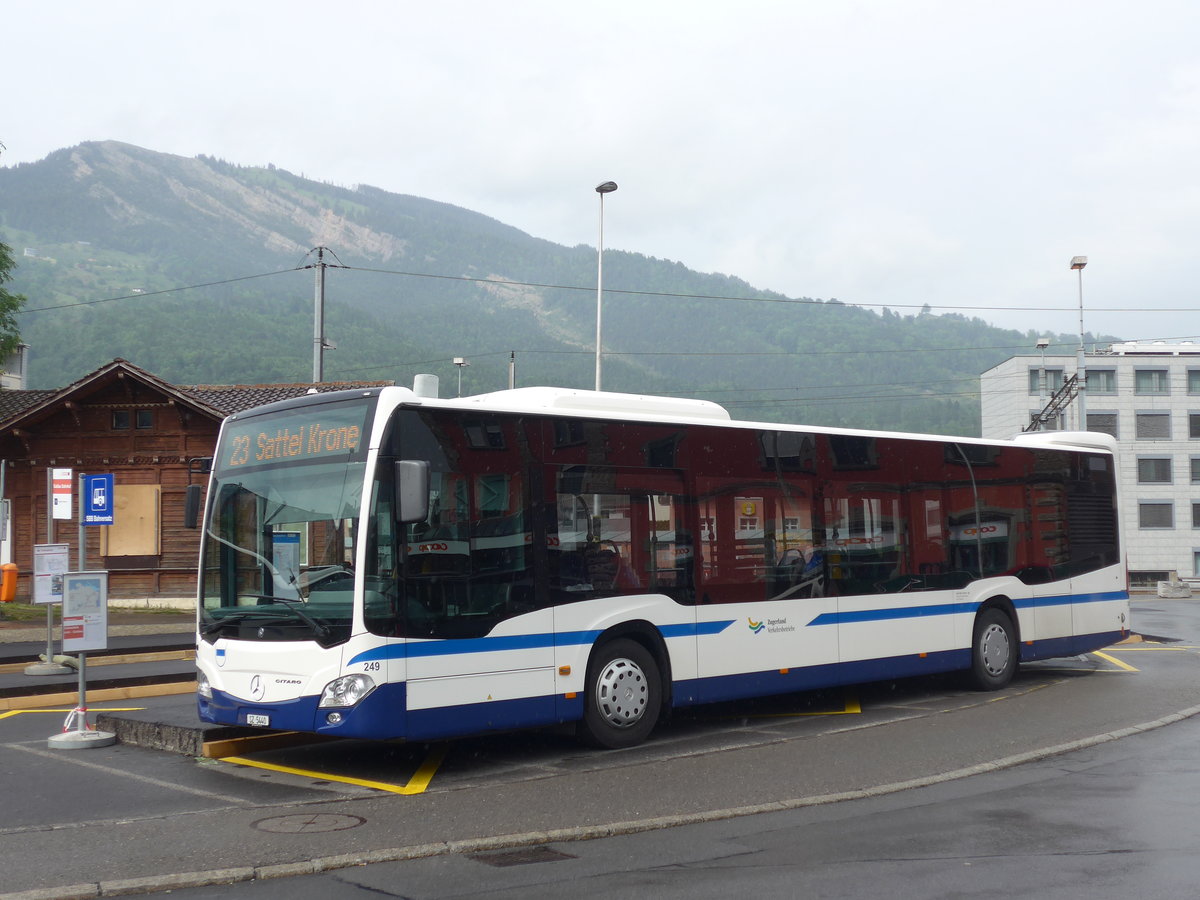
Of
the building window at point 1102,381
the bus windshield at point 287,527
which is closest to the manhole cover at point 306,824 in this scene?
the bus windshield at point 287,527

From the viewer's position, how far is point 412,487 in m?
8.84

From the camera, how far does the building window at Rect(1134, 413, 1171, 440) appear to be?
85.1 meters

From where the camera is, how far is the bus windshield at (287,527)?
29.9ft

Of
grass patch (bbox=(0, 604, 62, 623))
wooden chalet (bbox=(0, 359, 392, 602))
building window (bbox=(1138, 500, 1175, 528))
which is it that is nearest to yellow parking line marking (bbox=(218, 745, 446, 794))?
grass patch (bbox=(0, 604, 62, 623))

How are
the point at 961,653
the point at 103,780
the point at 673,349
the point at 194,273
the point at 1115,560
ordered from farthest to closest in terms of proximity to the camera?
the point at 194,273 → the point at 673,349 → the point at 1115,560 → the point at 961,653 → the point at 103,780

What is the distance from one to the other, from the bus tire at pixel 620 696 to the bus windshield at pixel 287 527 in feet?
7.76

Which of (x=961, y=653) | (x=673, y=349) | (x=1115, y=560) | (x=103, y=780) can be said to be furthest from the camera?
(x=673, y=349)

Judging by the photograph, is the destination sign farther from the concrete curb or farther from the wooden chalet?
the wooden chalet

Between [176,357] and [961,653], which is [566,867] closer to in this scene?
[961,653]

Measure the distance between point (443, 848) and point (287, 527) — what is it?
3.42 meters

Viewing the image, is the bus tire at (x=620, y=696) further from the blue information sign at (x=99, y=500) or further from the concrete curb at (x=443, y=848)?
the blue information sign at (x=99, y=500)

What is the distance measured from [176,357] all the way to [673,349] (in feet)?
208

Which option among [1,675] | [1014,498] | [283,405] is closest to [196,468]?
[283,405]

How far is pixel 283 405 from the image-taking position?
1016cm
